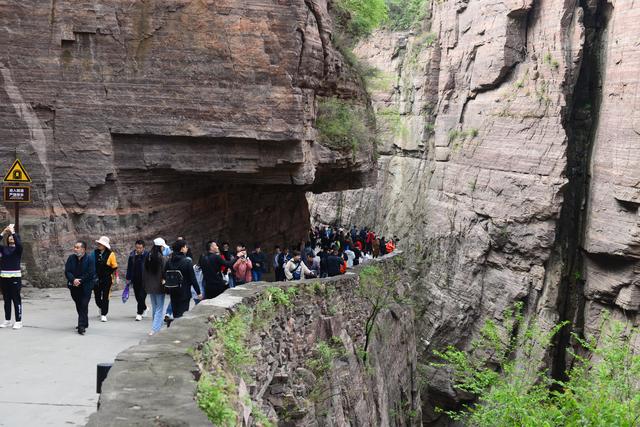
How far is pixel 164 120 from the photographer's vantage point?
15.7 m

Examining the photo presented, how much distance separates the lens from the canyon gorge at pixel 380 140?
15312mm

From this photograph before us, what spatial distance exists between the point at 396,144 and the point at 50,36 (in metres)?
31.5

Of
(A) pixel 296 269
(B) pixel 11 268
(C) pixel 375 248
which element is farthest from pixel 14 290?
(C) pixel 375 248

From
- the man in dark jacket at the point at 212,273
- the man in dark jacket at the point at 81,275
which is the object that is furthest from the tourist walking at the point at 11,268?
the man in dark jacket at the point at 212,273

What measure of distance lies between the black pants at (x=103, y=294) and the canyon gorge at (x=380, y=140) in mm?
3441

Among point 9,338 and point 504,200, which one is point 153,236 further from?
point 504,200

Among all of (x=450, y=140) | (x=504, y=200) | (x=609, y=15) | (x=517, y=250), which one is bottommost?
(x=517, y=250)

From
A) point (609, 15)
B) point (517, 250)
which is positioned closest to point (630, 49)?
point (609, 15)

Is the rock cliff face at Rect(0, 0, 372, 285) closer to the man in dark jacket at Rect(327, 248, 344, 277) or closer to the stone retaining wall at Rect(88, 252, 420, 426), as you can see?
the man in dark jacket at Rect(327, 248, 344, 277)

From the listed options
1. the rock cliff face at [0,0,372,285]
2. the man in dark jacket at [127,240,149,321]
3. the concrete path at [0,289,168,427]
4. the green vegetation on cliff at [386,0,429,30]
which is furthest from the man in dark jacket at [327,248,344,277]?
the green vegetation on cliff at [386,0,429,30]

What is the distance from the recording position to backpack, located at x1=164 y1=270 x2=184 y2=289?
10.6 metres

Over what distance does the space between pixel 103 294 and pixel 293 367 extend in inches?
136

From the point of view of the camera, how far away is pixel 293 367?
1122 cm

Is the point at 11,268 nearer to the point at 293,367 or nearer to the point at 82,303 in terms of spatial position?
the point at 82,303
